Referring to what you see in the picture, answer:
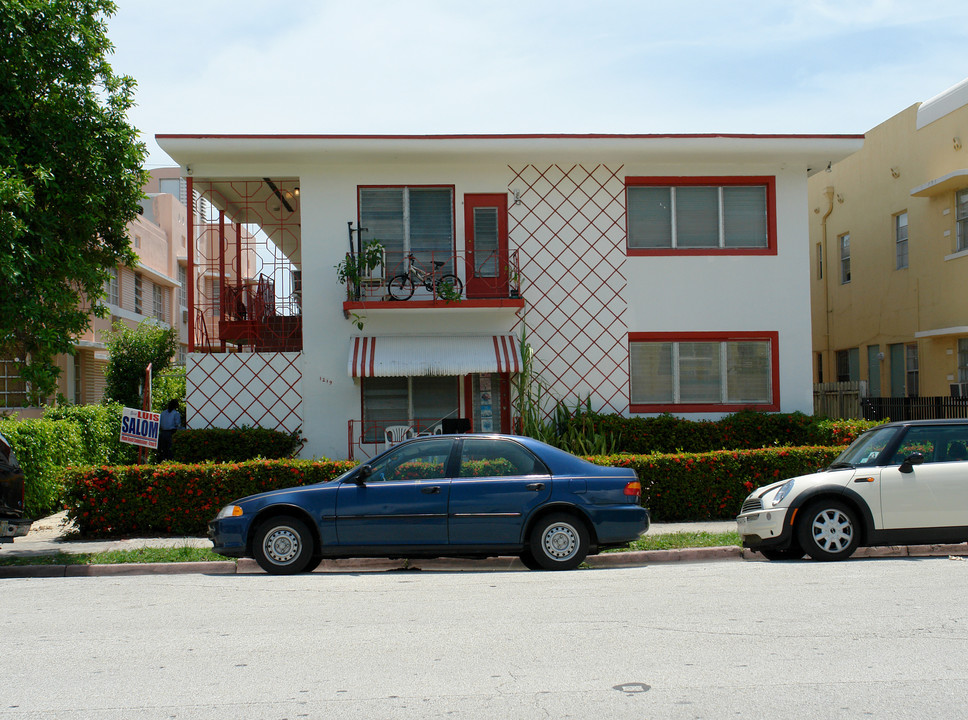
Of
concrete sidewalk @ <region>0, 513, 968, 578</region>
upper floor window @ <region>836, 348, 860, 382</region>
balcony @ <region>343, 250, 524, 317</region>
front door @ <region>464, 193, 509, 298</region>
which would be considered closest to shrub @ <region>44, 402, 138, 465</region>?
balcony @ <region>343, 250, 524, 317</region>

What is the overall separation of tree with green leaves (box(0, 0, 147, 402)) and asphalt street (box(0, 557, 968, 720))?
342cm

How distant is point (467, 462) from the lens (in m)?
9.74

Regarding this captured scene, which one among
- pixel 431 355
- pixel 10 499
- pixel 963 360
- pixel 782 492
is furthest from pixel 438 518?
pixel 963 360

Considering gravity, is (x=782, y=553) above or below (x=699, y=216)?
below

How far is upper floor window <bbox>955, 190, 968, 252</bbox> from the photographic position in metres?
18.5

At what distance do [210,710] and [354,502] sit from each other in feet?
15.1

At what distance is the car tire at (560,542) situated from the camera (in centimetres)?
951

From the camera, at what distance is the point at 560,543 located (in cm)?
952

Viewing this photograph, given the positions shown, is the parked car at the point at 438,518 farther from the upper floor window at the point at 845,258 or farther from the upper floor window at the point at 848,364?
the upper floor window at the point at 845,258

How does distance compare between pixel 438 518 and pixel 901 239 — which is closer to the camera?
pixel 438 518

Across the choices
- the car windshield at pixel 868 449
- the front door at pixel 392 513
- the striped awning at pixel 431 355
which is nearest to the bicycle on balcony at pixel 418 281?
the striped awning at pixel 431 355

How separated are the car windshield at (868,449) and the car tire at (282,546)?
5.92m

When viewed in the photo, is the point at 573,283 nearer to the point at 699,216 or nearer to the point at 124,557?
the point at 699,216

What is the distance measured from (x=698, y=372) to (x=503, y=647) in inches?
447
